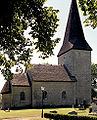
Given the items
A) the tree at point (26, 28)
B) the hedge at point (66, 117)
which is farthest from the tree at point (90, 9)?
the hedge at point (66, 117)

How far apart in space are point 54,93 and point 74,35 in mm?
14015

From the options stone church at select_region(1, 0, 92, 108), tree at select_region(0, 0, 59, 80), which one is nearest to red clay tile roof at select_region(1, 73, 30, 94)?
stone church at select_region(1, 0, 92, 108)

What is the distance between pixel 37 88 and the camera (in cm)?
3519

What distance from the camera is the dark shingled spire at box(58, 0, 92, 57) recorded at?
4047 centimetres

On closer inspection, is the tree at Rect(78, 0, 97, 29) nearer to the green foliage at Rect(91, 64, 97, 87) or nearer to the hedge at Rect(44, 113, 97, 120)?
the hedge at Rect(44, 113, 97, 120)

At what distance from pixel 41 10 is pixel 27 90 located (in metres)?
25.3

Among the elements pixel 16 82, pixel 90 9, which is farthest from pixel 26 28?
pixel 16 82

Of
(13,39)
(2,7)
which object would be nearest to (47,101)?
(13,39)

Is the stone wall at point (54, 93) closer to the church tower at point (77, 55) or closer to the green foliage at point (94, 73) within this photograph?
the church tower at point (77, 55)

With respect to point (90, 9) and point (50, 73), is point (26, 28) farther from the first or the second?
point (50, 73)

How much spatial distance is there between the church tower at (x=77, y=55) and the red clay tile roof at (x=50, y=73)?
1.85 metres

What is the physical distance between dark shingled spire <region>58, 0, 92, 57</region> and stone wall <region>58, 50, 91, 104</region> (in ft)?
4.30

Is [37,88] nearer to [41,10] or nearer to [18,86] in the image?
[18,86]

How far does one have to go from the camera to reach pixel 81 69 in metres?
40.0
